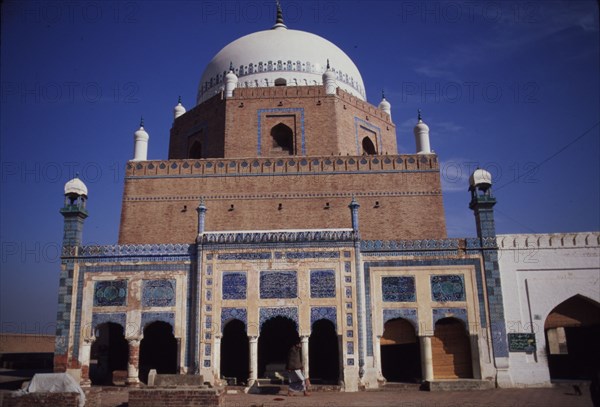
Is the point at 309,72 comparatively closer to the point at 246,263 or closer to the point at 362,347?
the point at 246,263

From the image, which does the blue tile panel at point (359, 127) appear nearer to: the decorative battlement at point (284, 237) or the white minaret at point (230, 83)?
the white minaret at point (230, 83)

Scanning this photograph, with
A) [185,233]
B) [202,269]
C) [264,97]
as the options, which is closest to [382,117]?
[264,97]

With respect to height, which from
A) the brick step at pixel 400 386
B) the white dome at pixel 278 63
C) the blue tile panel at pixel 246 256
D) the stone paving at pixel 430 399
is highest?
the white dome at pixel 278 63

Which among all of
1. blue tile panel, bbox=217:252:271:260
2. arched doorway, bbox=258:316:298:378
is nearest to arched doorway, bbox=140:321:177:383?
arched doorway, bbox=258:316:298:378

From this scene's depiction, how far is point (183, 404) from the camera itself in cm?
1009

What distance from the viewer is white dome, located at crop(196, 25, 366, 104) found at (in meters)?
22.3

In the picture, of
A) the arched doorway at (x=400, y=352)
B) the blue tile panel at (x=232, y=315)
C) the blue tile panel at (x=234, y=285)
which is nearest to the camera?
the blue tile panel at (x=232, y=315)

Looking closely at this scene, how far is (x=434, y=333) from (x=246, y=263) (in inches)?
215

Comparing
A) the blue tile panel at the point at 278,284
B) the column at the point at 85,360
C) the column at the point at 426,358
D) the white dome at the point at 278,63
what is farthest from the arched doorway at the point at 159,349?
the white dome at the point at 278,63

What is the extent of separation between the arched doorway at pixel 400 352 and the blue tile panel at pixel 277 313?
9.08ft

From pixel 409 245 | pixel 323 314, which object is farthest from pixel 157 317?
pixel 409 245

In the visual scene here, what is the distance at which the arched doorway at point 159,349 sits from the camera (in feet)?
55.5

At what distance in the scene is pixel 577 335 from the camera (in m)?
18.3

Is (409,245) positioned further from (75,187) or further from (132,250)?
(75,187)
